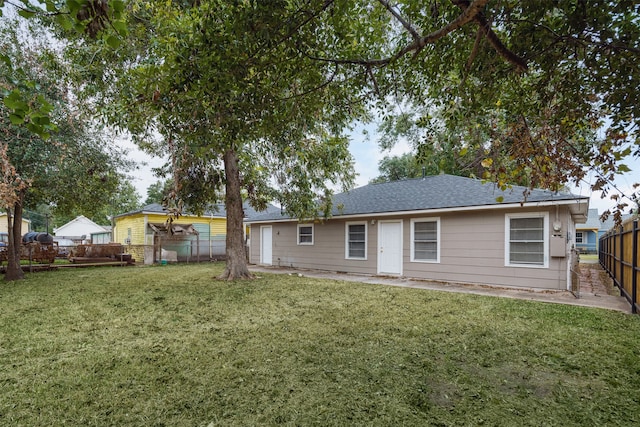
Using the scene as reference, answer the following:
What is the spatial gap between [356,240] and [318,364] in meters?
8.20

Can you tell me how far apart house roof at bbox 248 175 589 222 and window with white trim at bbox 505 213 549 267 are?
54 centimetres

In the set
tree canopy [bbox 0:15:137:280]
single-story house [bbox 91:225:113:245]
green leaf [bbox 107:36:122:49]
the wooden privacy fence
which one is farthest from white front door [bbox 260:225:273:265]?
single-story house [bbox 91:225:113:245]

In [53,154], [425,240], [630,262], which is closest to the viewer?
[630,262]

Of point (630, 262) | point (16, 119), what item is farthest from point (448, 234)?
point (16, 119)

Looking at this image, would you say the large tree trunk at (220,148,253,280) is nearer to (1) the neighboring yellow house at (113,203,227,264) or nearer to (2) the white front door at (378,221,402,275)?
(2) the white front door at (378,221,402,275)

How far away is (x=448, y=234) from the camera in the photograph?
9.29m

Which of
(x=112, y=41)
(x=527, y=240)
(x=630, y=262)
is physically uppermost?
(x=112, y=41)

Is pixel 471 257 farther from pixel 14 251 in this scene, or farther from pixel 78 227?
pixel 78 227

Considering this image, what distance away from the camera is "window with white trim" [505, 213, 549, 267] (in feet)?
25.6

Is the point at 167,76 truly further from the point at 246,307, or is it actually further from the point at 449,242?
the point at 449,242

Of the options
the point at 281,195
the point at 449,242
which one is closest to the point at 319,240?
the point at 281,195

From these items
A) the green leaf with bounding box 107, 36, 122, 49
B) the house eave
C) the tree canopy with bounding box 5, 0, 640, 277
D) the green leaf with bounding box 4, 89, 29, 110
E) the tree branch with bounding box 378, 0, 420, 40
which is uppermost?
the tree branch with bounding box 378, 0, 420, 40

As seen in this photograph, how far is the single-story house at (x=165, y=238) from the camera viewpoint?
16.2 meters

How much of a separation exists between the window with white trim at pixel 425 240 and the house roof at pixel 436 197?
581 mm
